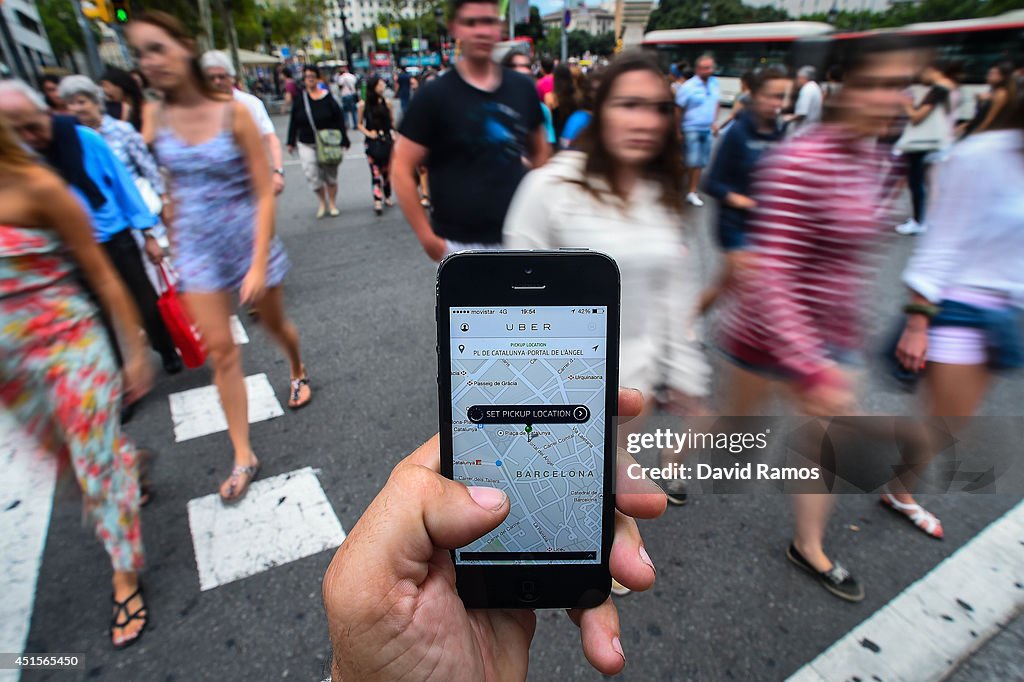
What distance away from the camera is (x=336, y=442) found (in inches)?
129

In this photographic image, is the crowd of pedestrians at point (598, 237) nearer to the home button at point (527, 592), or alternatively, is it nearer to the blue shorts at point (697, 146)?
the home button at point (527, 592)

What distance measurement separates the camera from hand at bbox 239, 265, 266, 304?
8.75 feet

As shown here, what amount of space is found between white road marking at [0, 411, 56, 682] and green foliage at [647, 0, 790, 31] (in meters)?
39.5

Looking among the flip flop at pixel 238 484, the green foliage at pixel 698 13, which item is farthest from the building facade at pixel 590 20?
the flip flop at pixel 238 484

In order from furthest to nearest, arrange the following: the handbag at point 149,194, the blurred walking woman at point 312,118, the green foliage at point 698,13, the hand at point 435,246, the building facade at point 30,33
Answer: the building facade at point 30,33 → the green foliage at point 698,13 → the blurred walking woman at point 312,118 → the handbag at point 149,194 → the hand at point 435,246

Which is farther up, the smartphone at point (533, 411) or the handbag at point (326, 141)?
the smartphone at point (533, 411)

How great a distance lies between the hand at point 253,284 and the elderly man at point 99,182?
3.52 feet

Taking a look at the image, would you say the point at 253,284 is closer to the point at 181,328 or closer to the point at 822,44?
the point at 181,328

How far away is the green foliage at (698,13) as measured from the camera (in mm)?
35250

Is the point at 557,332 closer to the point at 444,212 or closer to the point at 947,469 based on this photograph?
the point at 444,212

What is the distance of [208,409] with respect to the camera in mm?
3650

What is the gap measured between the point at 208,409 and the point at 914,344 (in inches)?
158

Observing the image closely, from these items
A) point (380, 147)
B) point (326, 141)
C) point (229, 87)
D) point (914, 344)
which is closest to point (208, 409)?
point (229, 87)

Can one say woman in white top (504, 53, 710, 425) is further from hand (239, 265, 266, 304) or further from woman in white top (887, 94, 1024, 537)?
hand (239, 265, 266, 304)
